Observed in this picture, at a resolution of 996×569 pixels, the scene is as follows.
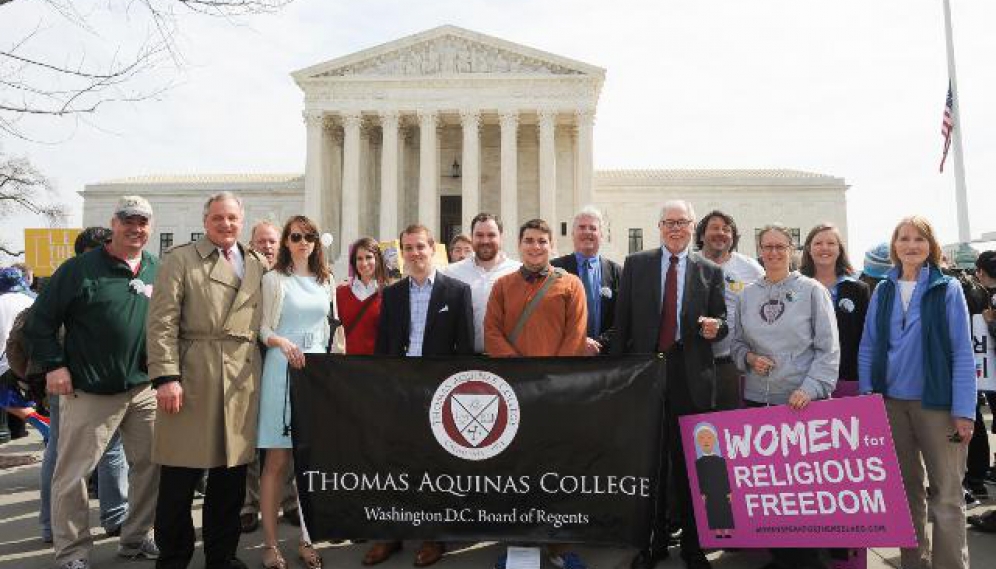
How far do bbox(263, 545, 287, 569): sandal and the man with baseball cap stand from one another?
1.29m

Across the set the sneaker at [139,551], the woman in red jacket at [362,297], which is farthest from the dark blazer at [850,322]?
the sneaker at [139,551]

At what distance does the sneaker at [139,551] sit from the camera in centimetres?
555

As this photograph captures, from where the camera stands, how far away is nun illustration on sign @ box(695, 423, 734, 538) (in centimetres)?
493

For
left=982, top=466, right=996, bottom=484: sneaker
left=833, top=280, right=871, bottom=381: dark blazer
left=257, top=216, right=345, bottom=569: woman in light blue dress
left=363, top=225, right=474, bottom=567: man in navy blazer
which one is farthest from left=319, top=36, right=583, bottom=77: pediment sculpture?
left=257, top=216, right=345, bottom=569: woman in light blue dress

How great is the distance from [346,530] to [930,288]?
480 centimetres

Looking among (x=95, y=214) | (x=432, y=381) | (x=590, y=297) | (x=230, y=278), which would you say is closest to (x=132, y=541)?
(x=230, y=278)

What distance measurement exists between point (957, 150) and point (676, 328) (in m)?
23.9

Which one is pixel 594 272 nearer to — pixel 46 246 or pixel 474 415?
pixel 474 415

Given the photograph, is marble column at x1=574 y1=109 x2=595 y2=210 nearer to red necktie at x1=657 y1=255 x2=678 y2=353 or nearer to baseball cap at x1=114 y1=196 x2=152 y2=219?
red necktie at x1=657 y1=255 x2=678 y2=353

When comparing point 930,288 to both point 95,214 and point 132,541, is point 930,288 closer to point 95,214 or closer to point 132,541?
point 132,541

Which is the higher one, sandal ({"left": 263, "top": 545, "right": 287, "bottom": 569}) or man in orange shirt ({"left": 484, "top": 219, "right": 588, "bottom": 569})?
man in orange shirt ({"left": 484, "top": 219, "right": 588, "bottom": 569})

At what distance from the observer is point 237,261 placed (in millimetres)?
5312

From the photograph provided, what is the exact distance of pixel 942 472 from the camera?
4801 mm

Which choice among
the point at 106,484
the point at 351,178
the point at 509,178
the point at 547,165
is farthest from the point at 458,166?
the point at 106,484
